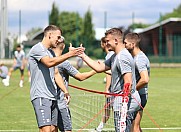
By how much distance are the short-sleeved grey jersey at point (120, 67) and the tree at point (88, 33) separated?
4922cm

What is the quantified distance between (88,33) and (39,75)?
55006 millimetres

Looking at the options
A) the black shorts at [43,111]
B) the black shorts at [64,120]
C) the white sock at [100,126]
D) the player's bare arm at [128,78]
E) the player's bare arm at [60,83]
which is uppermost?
the player's bare arm at [128,78]

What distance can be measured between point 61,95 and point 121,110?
206 cm

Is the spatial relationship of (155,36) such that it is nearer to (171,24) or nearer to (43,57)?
(171,24)

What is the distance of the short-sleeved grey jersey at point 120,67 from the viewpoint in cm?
841

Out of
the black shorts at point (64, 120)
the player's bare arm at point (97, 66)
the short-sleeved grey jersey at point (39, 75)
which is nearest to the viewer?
the short-sleeved grey jersey at point (39, 75)

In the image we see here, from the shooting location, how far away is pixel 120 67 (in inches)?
332

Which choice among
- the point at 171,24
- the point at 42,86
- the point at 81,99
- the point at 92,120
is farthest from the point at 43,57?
the point at 171,24

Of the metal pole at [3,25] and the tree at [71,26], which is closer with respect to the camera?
the metal pole at [3,25]

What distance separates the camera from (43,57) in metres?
8.70

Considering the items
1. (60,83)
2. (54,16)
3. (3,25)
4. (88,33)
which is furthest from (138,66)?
(88,33)

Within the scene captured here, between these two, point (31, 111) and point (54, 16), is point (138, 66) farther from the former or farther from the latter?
point (54, 16)

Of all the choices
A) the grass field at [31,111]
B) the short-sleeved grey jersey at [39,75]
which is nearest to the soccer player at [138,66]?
the short-sleeved grey jersey at [39,75]

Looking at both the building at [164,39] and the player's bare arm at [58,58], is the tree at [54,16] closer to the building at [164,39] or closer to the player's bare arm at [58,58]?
the building at [164,39]
